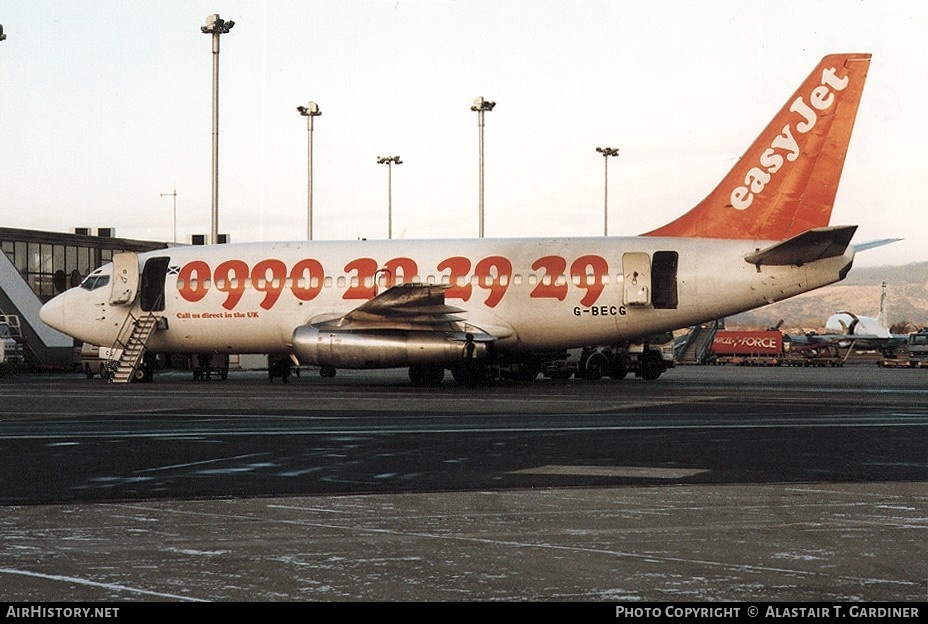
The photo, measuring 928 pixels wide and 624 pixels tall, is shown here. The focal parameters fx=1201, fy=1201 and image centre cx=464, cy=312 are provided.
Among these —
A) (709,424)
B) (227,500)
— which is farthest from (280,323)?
(227,500)

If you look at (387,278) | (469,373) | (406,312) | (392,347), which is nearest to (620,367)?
(469,373)

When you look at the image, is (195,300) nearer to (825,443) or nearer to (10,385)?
(10,385)

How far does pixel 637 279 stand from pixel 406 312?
6.30 metres

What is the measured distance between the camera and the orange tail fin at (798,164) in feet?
102

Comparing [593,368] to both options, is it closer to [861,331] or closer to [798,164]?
[798,164]

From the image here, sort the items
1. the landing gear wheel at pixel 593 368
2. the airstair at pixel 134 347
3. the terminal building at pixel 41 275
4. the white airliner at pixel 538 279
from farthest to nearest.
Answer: the terminal building at pixel 41 275 → the landing gear wheel at pixel 593 368 → the airstair at pixel 134 347 → the white airliner at pixel 538 279

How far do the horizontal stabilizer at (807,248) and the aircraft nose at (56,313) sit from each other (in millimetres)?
21661

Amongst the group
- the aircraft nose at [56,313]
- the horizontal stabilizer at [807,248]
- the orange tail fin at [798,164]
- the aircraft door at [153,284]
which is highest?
the orange tail fin at [798,164]

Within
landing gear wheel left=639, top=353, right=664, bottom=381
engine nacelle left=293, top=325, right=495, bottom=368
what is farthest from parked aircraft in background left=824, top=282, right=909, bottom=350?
engine nacelle left=293, top=325, right=495, bottom=368

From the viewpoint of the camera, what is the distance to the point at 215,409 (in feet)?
76.6

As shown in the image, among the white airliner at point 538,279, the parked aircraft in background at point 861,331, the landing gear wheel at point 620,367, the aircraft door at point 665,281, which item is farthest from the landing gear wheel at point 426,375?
the parked aircraft in background at point 861,331

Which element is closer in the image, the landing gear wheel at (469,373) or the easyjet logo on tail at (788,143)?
the easyjet logo on tail at (788,143)

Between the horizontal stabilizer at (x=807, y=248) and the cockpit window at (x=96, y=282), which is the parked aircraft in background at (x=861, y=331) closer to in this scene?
the horizontal stabilizer at (x=807, y=248)
